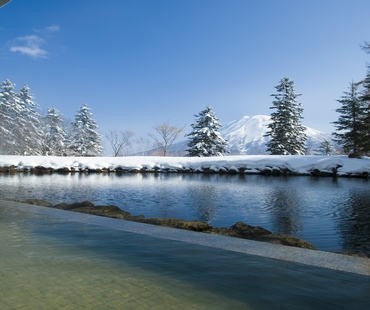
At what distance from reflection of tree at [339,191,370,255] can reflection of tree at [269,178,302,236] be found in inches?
36.0

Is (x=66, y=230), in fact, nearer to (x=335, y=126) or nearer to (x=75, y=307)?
(x=75, y=307)

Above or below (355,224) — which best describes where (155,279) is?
above

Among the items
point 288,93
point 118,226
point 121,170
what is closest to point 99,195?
point 118,226

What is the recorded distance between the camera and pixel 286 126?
105 feet

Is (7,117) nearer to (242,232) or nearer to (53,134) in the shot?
(53,134)

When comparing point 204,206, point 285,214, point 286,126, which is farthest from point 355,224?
point 286,126

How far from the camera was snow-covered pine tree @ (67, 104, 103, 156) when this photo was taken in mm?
38375

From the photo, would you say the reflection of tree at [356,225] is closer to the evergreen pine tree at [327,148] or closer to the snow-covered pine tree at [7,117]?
the snow-covered pine tree at [7,117]

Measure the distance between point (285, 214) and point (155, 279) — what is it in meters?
6.21

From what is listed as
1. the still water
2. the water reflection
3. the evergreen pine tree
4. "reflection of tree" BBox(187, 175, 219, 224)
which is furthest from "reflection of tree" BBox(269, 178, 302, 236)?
the evergreen pine tree

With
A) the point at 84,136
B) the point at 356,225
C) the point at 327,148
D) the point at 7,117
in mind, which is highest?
the point at 7,117

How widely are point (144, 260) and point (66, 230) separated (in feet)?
5.23

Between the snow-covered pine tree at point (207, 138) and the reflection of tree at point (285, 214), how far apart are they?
77.4 feet

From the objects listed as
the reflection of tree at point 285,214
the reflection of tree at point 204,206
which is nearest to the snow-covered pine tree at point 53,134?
the reflection of tree at point 204,206
